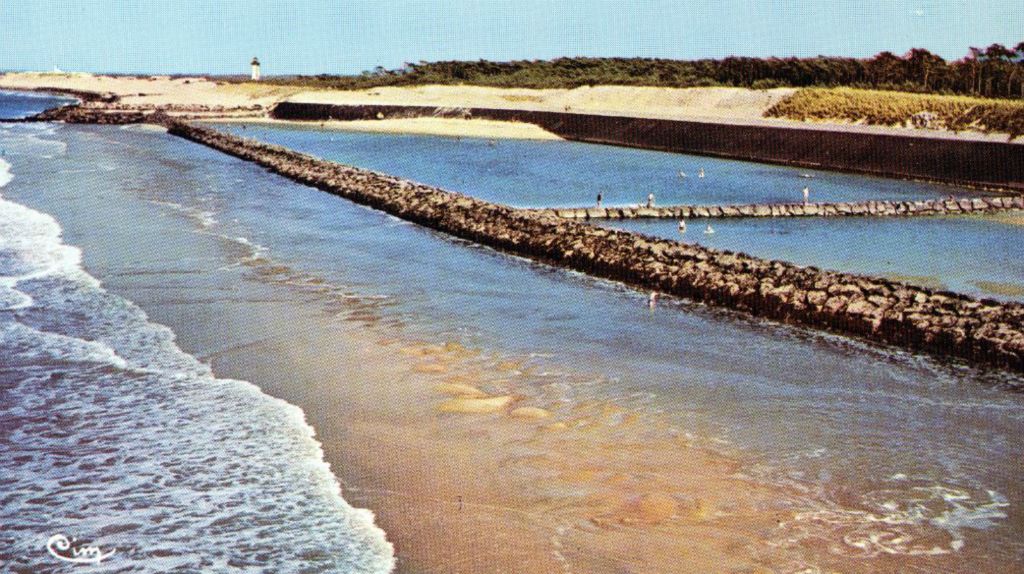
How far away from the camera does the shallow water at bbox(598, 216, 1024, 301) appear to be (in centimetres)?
1884

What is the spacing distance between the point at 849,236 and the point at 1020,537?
17.6 meters

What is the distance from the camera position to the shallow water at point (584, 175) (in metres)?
33.1

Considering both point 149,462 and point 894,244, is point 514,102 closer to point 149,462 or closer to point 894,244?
point 894,244

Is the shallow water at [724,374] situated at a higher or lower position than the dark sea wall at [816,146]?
lower

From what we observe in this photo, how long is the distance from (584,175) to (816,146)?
473 inches

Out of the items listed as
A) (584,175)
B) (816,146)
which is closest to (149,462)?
(584,175)

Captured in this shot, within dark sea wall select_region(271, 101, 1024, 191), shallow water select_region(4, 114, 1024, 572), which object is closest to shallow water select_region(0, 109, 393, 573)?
shallow water select_region(4, 114, 1024, 572)

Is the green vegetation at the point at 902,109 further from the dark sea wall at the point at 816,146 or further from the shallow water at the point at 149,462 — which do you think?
the shallow water at the point at 149,462

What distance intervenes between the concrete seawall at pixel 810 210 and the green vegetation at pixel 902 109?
14160 millimetres

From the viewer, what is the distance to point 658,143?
190 ft

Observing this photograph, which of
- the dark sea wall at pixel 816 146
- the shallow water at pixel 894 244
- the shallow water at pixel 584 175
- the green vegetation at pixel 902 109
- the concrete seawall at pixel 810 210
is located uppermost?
the green vegetation at pixel 902 109

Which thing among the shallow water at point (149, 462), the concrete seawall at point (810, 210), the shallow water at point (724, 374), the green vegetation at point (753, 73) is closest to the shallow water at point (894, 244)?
the concrete seawall at point (810, 210)

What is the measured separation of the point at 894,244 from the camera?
76.5 feet

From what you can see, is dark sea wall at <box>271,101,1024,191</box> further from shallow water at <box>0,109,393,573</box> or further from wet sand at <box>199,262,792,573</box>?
shallow water at <box>0,109,393,573</box>
